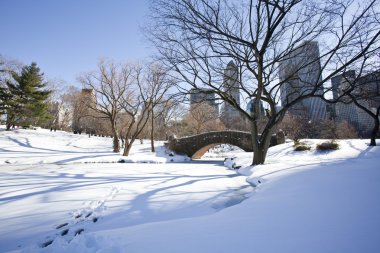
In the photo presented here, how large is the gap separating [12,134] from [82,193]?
31.4m

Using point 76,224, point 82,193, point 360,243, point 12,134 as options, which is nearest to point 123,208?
point 76,224

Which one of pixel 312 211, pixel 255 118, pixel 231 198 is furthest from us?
pixel 255 118

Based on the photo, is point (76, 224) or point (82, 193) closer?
point (76, 224)

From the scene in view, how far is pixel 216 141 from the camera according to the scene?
2984 cm

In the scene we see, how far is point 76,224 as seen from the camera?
419 cm

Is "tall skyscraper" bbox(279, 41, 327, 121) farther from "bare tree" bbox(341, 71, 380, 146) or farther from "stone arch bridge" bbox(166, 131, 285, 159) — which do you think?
"stone arch bridge" bbox(166, 131, 285, 159)

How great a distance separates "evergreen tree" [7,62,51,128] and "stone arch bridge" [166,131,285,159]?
2190 centimetres

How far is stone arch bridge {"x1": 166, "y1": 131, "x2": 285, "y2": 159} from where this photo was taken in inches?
1165

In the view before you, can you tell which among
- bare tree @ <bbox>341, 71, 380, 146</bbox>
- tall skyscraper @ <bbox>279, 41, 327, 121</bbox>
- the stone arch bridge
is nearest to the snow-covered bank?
the stone arch bridge

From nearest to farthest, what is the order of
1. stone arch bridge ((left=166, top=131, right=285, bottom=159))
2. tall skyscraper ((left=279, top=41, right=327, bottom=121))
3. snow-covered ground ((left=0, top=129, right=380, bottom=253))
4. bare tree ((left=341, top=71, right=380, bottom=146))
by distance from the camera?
snow-covered ground ((left=0, top=129, right=380, bottom=253))
bare tree ((left=341, top=71, right=380, bottom=146))
tall skyscraper ((left=279, top=41, right=327, bottom=121))
stone arch bridge ((left=166, top=131, right=285, bottom=159))

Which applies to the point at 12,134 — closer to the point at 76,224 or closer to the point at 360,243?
the point at 76,224

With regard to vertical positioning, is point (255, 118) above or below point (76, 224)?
above

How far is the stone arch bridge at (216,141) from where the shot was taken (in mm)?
29594

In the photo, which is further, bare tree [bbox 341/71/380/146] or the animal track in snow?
bare tree [bbox 341/71/380/146]
